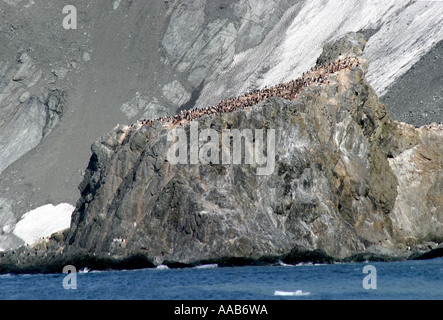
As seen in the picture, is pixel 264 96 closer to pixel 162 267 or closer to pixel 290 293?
pixel 162 267

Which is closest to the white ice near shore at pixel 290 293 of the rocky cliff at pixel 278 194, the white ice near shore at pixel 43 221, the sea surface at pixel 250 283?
the sea surface at pixel 250 283

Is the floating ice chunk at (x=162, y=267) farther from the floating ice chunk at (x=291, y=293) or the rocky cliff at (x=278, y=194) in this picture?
the floating ice chunk at (x=291, y=293)

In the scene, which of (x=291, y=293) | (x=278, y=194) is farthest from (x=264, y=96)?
(x=291, y=293)

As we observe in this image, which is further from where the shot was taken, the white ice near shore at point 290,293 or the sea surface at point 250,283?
the sea surface at point 250,283

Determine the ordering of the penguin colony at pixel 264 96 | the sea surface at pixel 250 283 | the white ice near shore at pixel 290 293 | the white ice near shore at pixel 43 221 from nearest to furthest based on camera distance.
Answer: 1. the white ice near shore at pixel 290 293
2. the sea surface at pixel 250 283
3. the penguin colony at pixel 264 96
4. the white ice near shore at pixel 43 221
